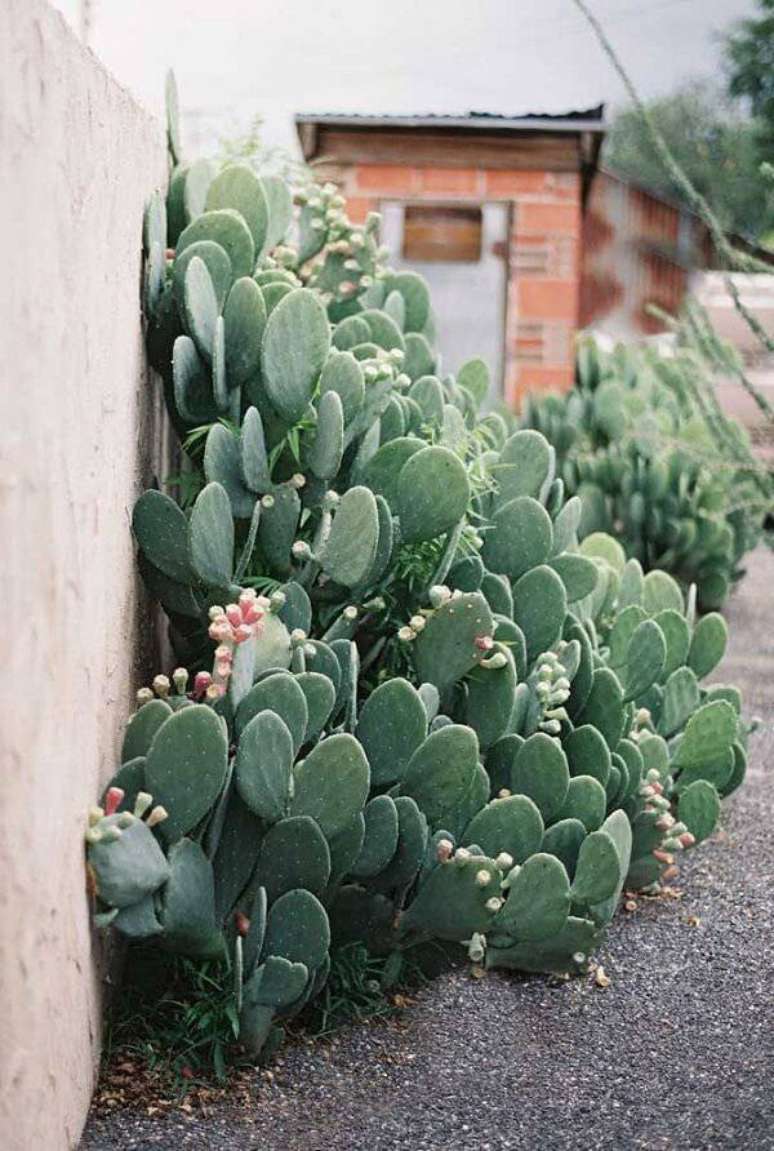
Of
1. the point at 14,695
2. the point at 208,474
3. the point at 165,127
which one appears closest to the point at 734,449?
the point at 165,127

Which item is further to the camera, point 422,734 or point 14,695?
point 422,734

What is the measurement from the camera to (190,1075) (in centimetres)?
204

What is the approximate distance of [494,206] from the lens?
19.9ft

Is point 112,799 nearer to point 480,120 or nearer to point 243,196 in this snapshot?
point 243,196

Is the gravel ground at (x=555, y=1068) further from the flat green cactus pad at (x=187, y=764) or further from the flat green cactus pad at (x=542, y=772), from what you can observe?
the flat green cactus pad at (x=187, y=764)

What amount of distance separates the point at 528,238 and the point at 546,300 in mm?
252

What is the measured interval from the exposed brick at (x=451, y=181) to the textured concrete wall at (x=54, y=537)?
412cm

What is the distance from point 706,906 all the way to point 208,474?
1.24 m

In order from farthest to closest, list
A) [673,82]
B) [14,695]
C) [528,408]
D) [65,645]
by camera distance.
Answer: [673,82], [528,408], [65,645], [14,695]

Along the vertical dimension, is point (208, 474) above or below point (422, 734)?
above

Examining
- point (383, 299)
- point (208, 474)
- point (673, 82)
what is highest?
point (673, 82)

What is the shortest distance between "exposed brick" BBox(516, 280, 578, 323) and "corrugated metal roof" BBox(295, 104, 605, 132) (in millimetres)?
591

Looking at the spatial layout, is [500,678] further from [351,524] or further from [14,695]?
[14,695]

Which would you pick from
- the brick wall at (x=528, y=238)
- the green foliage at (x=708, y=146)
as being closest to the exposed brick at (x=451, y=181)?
the brick wall at (x=528, y=238)
